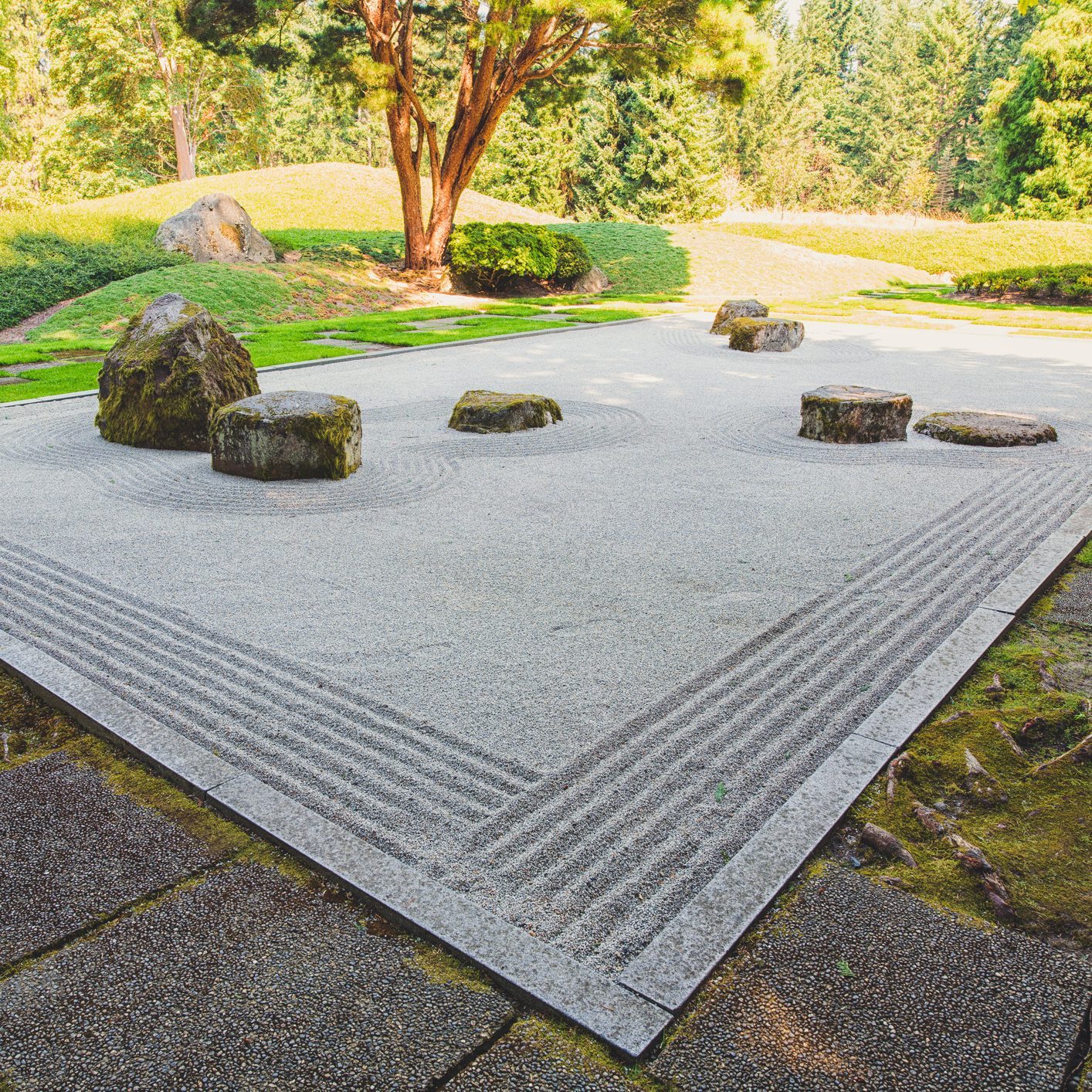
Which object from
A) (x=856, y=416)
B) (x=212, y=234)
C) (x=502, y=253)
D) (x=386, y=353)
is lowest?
(x=856, y=416)

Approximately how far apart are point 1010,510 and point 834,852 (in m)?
4.00

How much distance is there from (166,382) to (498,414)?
2.79m

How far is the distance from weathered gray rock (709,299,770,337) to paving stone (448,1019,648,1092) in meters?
14.6

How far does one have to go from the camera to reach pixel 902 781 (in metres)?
2.92

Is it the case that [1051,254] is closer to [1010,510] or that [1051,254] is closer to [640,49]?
[640,49]

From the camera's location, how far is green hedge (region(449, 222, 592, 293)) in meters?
20.8

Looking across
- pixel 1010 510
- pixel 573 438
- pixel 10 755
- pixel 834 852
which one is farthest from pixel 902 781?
pixel 573 438

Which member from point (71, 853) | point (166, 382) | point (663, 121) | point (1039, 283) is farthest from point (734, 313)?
point (663, 121)

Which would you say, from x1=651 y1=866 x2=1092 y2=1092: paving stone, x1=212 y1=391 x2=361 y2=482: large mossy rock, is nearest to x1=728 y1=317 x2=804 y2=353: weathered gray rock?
x1=212 y1=391 x2=361 y2=482: large mossy rock

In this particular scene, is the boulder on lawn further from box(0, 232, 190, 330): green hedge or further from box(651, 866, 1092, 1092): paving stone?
box(651, 866, 1092, 1092): paving stone

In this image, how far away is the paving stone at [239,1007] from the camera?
1.88 meters

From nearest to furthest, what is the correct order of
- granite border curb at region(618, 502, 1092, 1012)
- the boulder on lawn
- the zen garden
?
1. the zen garden
2. granite border curb at region(618, 502, 1092, 1012)
3. the boulder on lawn

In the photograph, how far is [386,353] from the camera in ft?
42.1

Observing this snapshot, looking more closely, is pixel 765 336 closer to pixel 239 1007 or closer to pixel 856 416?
pixel 856 416
